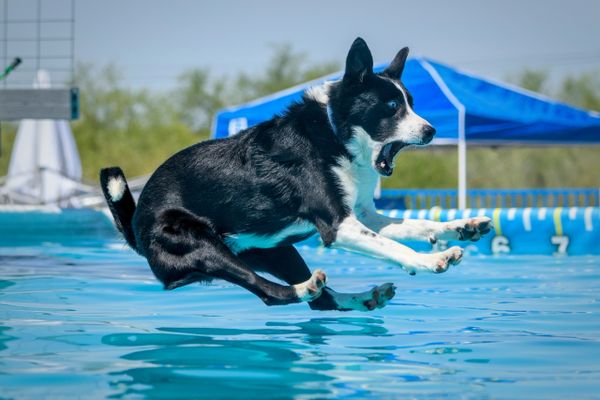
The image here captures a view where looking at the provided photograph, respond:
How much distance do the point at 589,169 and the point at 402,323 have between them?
69.2ft

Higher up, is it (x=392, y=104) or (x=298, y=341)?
(x=392, y=104)

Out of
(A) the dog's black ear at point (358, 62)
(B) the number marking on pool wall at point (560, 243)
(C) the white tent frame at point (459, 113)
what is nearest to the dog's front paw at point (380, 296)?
(A) the dog's black ear at point (358, 62)

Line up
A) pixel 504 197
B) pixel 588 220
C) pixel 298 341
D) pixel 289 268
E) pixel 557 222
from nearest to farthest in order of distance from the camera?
pixel 298 341 < pixel 289 268 < pixel 588 220 < pixel 557 222 < pixel 504 197

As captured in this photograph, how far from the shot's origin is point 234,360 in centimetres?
309

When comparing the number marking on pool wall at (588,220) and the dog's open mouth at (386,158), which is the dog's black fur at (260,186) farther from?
the number marking on pool wall at (588,220)

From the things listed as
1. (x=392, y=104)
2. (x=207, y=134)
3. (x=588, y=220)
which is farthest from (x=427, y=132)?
(x=207, y=134)

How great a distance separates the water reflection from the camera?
2.66 meters

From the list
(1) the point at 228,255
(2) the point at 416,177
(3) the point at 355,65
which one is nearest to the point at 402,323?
(1) the point at 228,255

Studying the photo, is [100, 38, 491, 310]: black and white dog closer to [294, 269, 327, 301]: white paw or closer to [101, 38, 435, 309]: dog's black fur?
[101, 38, 435, 309]: dog's black fur

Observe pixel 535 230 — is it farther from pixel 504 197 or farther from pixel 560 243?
pixel 504 197

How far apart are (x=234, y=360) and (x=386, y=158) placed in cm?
133

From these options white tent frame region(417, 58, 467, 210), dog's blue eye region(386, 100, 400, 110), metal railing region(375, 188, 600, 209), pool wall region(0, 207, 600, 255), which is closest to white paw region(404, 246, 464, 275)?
dog's blue eye region(386, 100, 400, 110)

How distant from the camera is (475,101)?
424 inches

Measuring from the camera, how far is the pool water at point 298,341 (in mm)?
2703
